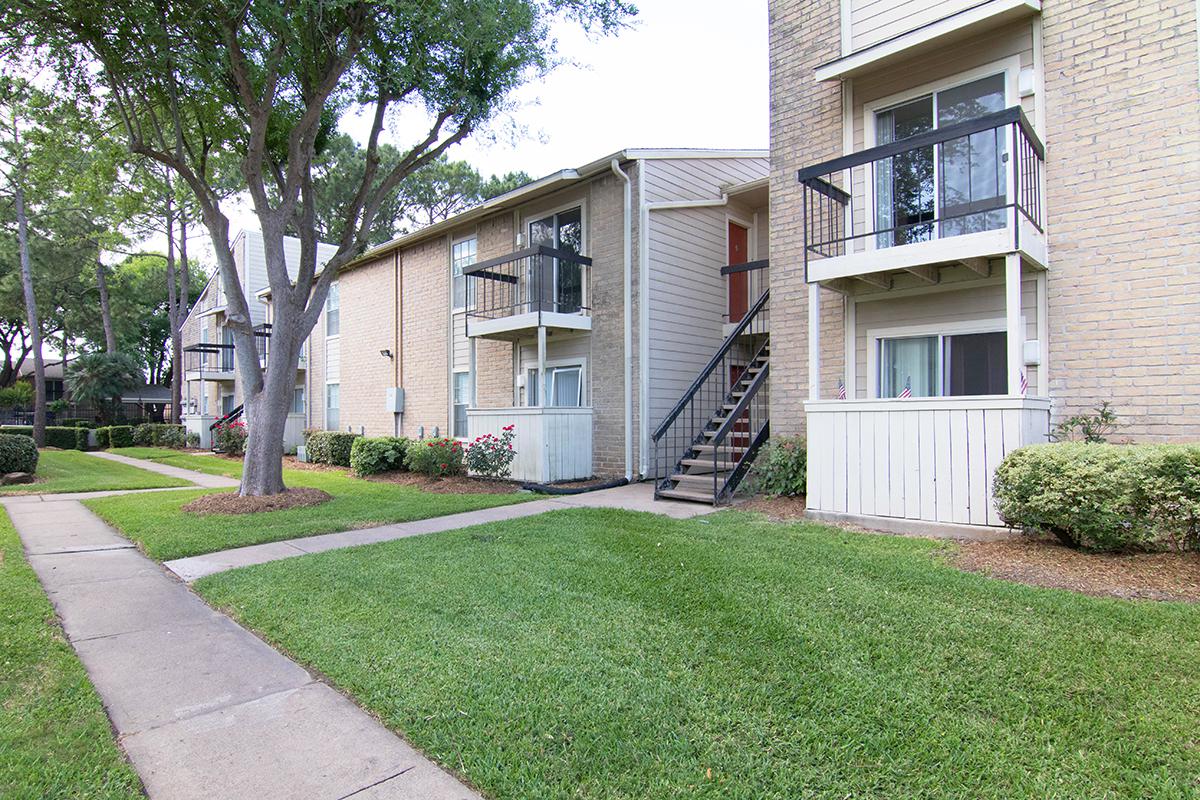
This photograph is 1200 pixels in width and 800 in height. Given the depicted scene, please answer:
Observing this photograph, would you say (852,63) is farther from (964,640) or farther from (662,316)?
(964,640)

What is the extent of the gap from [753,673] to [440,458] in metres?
9.72

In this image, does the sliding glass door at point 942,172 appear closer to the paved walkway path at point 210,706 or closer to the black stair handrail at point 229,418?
the paved walkway path at point 210,706

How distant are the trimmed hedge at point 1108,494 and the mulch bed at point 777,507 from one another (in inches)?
94.1

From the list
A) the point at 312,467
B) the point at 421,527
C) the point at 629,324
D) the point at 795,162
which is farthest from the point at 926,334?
the point at 312,467

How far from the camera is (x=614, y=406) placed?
11.6m

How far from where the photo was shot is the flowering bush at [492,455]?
11.5 meters

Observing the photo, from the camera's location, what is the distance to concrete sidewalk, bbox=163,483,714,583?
5.91 meters

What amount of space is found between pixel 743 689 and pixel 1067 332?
5.98 m

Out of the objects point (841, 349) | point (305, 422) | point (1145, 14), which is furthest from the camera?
point (305, 422)

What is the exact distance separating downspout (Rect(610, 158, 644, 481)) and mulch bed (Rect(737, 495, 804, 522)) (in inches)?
119

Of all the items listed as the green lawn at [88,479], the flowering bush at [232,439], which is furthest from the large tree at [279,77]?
the flowering bush at [232,439]

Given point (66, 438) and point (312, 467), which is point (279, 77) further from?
point (66, 438)

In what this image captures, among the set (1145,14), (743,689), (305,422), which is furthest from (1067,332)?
(305,422)

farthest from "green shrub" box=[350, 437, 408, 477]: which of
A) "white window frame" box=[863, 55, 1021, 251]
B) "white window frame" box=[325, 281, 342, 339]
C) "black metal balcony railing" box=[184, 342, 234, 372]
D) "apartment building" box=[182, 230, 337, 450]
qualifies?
"black metal balcony railing" box=[184, 342, 234, 372]
